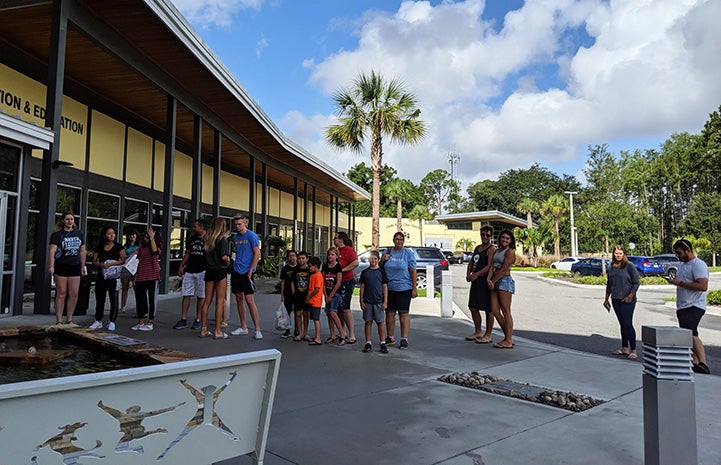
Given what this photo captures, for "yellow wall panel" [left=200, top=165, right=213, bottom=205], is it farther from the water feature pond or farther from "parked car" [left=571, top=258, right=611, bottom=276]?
"parked car" [left=571, top=258, right=611, bottom=276]

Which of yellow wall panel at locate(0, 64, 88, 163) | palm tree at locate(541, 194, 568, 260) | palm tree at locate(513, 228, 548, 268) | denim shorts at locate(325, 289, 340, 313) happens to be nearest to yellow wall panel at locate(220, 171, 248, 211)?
yellow wall panel at locate(0, 64, 88, 163)

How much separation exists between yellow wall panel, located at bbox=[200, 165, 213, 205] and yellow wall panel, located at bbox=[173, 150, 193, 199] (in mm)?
1019

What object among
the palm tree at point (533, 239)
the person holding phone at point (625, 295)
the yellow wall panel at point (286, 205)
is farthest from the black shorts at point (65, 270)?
the palm tree at point (533, 239)

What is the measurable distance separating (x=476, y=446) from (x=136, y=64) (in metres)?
11.4

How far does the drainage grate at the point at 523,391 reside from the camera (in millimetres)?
4613

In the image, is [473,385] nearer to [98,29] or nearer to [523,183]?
[98,29]

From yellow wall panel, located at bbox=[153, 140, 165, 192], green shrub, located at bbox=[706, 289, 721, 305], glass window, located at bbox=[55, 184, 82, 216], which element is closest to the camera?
glass window, located at bbox=[55, 184, 82, 216]

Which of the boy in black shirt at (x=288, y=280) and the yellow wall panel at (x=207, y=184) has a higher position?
the yellow wall panel at (x=207, y=184)

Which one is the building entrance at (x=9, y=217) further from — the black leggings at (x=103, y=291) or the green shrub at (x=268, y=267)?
the green shrub at (x=268, y=267)

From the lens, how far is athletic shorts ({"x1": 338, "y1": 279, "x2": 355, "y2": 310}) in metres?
7.25

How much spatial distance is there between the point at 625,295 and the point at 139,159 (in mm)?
14351

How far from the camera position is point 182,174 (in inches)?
722

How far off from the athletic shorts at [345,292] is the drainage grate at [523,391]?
2.09m

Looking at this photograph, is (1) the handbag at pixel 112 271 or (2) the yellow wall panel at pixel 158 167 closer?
(1) the handbag at pixel 112 271
